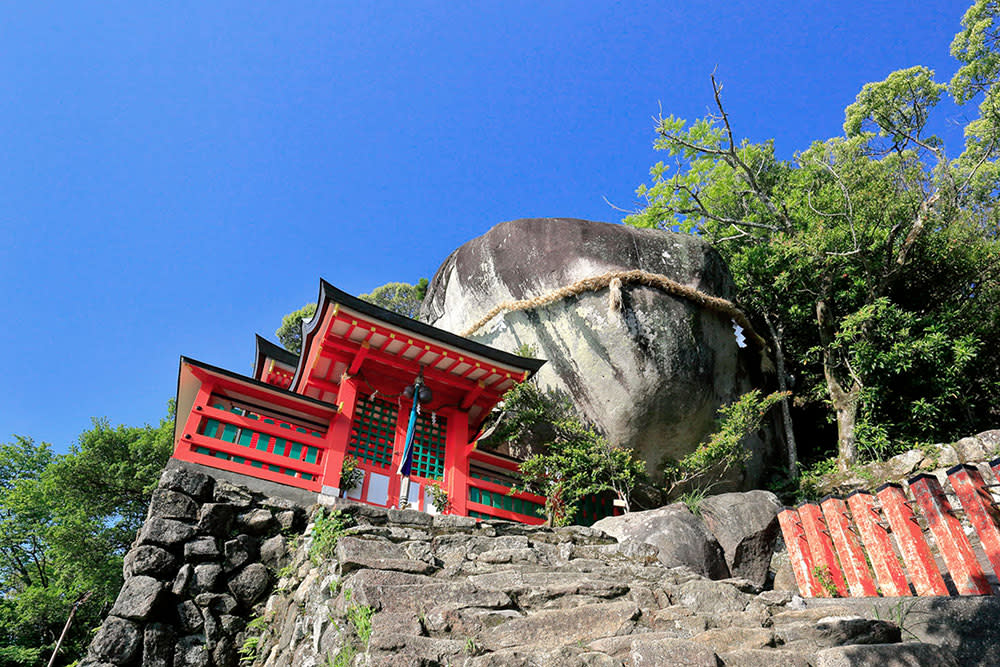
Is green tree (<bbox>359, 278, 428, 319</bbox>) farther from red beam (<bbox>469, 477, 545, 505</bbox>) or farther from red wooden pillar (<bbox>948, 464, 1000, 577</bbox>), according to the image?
red wooden pillar (<bbox>948, 464, 1000, 577</bbox>)

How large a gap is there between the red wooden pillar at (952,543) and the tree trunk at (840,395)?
850 cm

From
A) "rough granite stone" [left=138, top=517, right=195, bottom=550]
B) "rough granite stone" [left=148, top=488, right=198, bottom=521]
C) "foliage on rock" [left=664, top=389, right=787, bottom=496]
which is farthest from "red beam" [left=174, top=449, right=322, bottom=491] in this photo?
"foliage on rock" [left=664, top=389, right=787, bottom=496]

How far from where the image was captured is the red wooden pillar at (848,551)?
15.6ft

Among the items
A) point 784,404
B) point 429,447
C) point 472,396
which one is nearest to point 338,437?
point 429,447

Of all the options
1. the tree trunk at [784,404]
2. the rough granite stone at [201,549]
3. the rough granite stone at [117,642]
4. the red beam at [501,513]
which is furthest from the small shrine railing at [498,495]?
the tree trunk at [784,404]

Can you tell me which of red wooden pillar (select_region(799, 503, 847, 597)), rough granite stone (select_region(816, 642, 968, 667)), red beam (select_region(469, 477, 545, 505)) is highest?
red beam (select_region(469, 477, 545, 505))

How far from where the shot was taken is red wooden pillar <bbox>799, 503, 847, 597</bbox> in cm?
533

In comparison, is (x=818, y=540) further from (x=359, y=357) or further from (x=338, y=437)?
(x=359, y=357)

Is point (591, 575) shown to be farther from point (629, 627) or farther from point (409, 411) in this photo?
point (409, 411)

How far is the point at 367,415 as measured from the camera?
9867 millimetres

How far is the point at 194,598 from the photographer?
6203 mm

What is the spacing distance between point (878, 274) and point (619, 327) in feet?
22.5

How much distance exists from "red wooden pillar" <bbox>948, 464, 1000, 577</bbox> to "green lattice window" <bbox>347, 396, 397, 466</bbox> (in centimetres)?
765

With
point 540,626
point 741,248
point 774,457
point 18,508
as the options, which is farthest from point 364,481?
point 18,508
